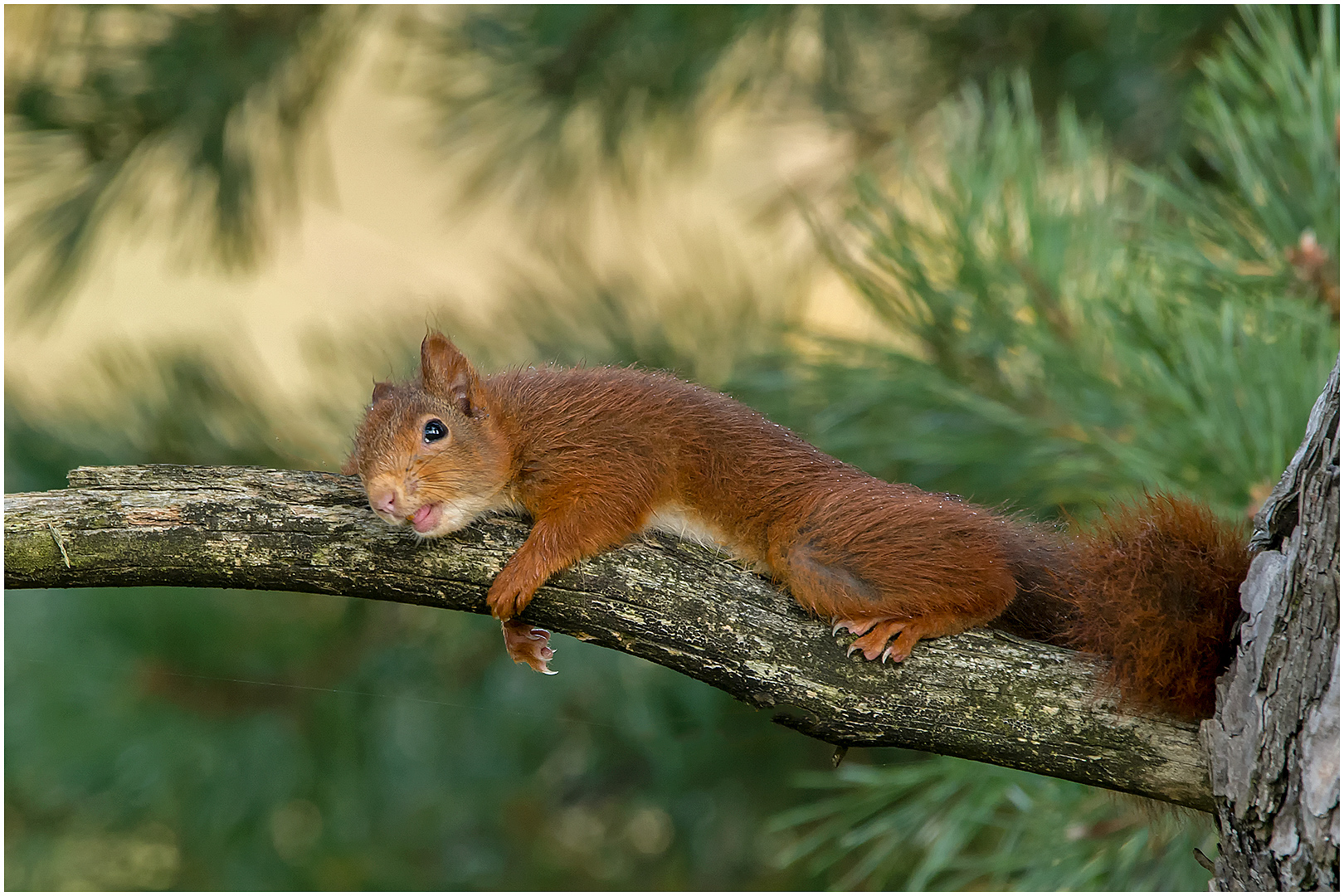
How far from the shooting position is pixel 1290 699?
0.73m

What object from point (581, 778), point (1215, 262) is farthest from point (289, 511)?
point (581, 778)

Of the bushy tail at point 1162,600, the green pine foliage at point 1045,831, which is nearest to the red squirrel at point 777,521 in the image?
the bushy tail at point 1162,600

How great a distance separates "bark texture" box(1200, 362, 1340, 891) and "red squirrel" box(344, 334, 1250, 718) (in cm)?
6

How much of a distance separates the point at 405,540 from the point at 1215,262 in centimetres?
80

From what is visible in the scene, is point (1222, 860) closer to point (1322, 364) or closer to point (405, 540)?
point (1322, 364)

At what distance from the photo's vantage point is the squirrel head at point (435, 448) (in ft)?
3.10

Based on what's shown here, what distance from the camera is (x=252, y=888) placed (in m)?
1.93

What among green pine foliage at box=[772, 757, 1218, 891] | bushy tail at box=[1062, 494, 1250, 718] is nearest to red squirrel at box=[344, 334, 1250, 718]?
bushy tail at box=[1062, 494, 1250, 718]

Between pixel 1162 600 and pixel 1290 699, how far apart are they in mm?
128

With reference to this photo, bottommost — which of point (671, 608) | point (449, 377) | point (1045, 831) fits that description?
point (1045, 831)

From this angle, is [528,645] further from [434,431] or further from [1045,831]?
[1045,831]

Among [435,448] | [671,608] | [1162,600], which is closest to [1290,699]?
[1162,600]

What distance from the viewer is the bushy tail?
0.81 meters

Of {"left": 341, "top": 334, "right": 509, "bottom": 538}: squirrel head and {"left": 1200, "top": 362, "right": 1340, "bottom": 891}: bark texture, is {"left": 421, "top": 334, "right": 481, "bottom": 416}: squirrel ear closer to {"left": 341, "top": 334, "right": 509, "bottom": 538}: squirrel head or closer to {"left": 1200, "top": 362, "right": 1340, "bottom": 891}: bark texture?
{"left": 341, "top": 334, "right": 509, "bottom": 538}: squirrel head
